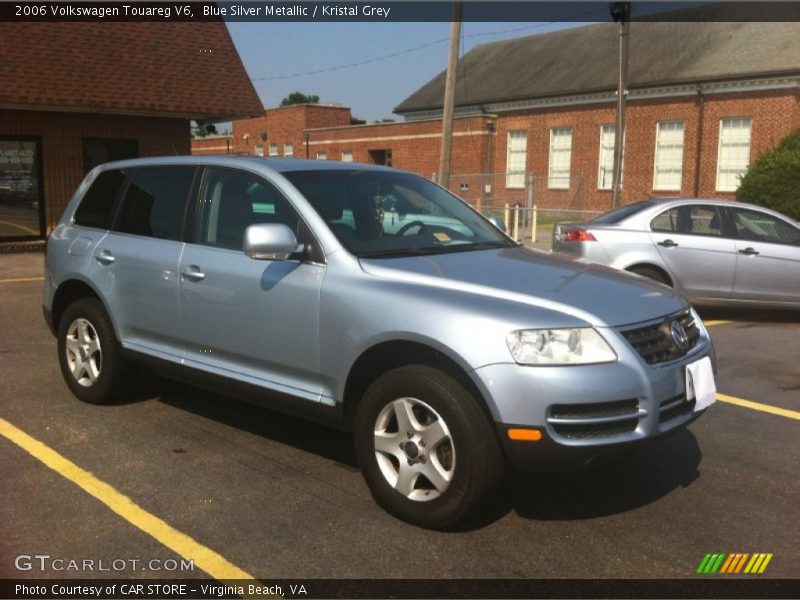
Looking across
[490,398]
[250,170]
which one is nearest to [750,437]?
[490,398]

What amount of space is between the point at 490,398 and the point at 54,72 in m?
13.9

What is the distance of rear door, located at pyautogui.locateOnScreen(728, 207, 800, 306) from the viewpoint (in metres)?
9.04

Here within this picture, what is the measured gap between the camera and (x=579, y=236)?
957 cm

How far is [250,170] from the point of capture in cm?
476

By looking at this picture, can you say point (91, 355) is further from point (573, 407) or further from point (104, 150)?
point (104, 150)

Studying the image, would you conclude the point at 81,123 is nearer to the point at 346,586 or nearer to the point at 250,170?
the point at 250,170

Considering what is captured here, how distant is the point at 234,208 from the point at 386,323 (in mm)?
1537

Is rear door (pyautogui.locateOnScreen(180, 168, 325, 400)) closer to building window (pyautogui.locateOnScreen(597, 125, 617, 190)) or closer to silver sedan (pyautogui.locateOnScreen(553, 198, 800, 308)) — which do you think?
silver sedan (pyautogui.locateOnScreen(553, 198, 800, 308))

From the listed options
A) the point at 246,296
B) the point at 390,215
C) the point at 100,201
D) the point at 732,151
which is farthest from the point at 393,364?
the point at 732,151

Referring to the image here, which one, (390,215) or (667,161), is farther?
(667,161)

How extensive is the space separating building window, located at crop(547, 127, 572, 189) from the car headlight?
103ft

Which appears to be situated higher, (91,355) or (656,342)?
(656,342)

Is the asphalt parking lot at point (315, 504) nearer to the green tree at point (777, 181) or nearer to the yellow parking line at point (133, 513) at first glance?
the yellow parking line at point (133, 513)

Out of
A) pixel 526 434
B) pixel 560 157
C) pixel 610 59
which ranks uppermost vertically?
pixel 610 59
